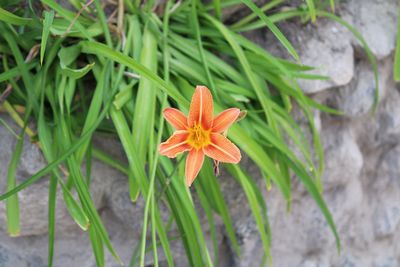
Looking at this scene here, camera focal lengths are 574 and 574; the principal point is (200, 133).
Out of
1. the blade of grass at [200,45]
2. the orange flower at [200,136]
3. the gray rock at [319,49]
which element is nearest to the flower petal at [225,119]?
the orange flower at [200,136]

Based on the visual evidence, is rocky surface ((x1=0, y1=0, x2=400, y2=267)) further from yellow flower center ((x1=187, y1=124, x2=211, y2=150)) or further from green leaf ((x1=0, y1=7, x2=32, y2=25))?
yellow flower center ((x1=187, y1=124, x2=211, y2=150))

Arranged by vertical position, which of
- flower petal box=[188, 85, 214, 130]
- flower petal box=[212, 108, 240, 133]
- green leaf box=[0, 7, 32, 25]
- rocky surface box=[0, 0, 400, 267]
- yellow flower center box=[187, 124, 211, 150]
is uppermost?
green leaf box=[0, 7, 32, 25]

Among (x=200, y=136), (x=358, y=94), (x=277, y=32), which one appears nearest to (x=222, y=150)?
(x=200, y=136)

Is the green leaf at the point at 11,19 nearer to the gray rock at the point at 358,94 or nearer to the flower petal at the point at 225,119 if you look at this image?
the flower petal at the point at 225,119

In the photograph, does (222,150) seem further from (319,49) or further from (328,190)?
(328,190)

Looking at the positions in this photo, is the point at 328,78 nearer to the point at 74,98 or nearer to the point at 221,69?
the point at 221,69

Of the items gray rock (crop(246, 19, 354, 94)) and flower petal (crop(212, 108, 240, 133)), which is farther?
gray rock (crop(246, 19, 354, 94))

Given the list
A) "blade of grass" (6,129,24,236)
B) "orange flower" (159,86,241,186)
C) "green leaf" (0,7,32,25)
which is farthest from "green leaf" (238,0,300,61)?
"blade of grass" (6,129,24,236)
